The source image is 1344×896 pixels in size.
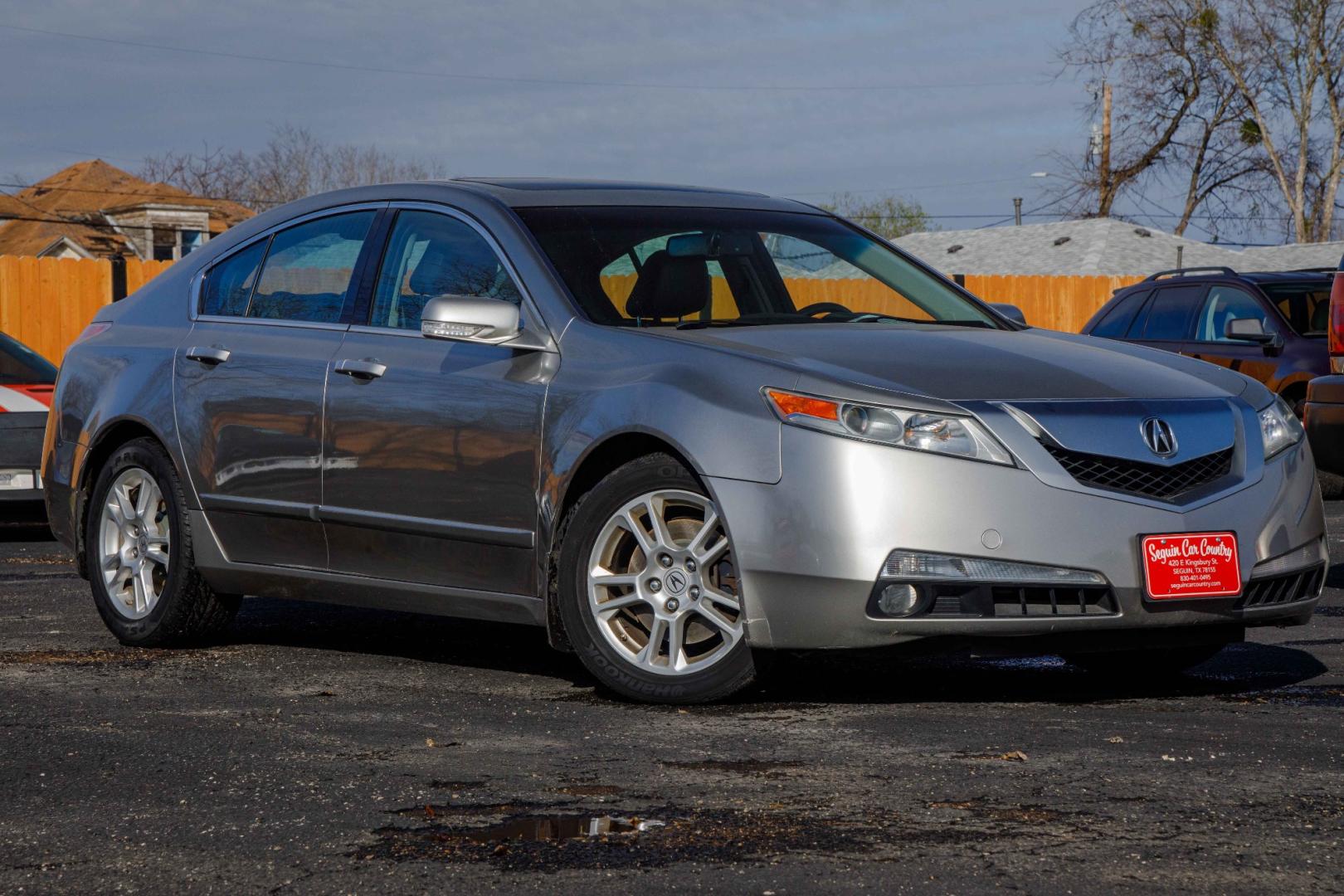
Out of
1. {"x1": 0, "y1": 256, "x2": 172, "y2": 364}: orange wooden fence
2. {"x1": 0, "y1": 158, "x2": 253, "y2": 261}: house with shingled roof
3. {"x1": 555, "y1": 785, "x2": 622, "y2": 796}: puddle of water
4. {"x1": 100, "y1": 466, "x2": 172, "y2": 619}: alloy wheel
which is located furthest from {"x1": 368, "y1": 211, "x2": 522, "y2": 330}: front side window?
{"x1": 0, "y1": 158, "x2": 253, "y2": 261}: house with shingled roof

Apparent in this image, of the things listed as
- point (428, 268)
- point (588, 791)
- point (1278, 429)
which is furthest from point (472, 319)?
point (1278, 429)

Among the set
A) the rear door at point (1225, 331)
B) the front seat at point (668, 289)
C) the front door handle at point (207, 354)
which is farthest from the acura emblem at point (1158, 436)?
the rear door at point (1225, 331)

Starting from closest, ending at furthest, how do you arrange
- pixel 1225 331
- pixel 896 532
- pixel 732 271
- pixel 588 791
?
pixel 588 791 < pixel 896 532 < pixel 732 271 < pixel 1225 331

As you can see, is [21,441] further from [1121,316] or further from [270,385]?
[1121,316]

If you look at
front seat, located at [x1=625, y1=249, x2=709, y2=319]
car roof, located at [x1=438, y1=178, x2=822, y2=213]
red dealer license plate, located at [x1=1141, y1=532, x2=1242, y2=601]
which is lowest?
red dealer license plate, located at [x1=1141, y1=532, x2=1242, y2=601]

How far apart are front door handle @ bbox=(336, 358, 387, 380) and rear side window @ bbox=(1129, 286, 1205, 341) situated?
9901 millimetres

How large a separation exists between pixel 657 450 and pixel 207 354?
2141 mm

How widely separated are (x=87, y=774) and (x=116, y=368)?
3002 millimetres

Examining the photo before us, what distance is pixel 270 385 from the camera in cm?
655

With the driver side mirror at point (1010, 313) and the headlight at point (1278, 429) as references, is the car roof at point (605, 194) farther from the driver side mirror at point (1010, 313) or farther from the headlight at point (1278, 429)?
the headlight at point (1278, 429)

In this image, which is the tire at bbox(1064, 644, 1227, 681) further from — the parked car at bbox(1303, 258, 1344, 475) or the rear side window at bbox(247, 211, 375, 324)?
the rear side window at bbox(247, 211, 375, 324)

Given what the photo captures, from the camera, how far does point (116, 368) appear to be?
288 inches

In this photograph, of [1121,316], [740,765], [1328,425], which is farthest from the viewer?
[1121,316]

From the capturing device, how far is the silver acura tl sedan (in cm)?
506
